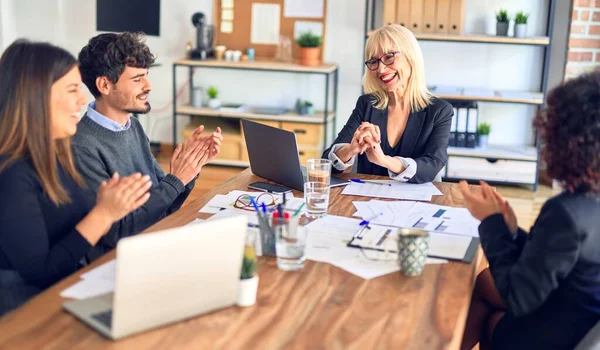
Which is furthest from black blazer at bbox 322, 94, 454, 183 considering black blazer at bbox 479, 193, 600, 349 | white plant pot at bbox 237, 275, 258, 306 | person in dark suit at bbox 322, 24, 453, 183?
white plant pot at bbox 237, 275, 258, 306

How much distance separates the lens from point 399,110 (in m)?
2.96

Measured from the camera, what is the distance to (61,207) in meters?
1.87

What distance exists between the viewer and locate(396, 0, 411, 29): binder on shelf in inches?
197

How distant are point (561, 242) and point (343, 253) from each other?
1.66ft

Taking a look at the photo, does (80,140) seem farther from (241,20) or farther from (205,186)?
(241,20)

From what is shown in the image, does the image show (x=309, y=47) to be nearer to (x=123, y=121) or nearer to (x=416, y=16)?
(x=416, y=16)

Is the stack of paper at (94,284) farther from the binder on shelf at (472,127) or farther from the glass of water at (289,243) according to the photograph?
the binder on shelf at (472,127)

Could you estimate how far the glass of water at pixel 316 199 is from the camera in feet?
7.09

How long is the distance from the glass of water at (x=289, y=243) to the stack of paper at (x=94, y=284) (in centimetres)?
36

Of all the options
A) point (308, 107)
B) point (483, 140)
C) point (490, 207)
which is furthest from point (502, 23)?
point (490, 207)

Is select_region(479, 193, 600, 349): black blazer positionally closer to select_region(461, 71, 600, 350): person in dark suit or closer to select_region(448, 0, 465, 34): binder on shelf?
select_region(461, 71, 600, 350): person in dark suit

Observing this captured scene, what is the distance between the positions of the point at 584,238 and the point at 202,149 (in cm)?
127

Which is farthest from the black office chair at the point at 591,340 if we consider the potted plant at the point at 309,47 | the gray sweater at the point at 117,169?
the potted plant at the point at 309,47

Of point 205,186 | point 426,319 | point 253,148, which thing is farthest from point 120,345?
point 205,186
